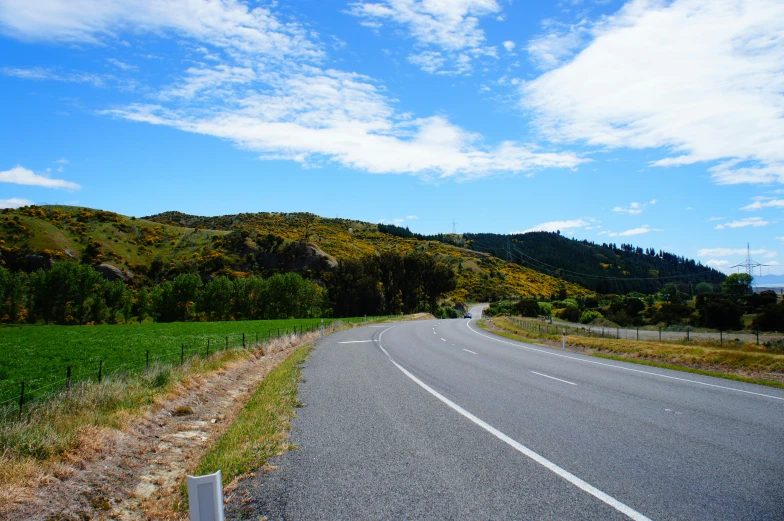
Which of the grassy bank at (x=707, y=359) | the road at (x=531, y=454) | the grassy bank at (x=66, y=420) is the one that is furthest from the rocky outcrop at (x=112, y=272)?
the road at (x=531, y=454)

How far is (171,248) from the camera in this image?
106 metres

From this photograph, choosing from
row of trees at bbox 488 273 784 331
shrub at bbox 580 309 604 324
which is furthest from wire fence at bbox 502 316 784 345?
shrub at bbox 580 309 604 324

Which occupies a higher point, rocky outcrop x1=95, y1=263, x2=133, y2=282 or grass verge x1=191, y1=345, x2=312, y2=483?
rocky outcrop x1=95, y1=263, x2=133, y2=282

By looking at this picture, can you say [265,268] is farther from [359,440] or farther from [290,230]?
[359,440]

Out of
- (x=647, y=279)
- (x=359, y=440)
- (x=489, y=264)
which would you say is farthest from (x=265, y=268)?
(x=647, y=279)

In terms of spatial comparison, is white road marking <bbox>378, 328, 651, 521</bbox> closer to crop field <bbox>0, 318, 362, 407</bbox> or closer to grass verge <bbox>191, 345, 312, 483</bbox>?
grass verge <bbox>191, 345, 312, 483</bbox>

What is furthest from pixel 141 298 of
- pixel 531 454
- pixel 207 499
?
pixel 207 499

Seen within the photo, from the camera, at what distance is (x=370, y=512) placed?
465cm

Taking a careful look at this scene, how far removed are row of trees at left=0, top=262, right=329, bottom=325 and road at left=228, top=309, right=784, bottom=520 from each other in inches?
2975

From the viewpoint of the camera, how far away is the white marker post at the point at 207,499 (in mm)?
3164

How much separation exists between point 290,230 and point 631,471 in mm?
152881

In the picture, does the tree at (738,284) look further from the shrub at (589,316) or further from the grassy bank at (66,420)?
the grassy bank at (66,420)

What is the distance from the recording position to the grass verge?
6.25 metres

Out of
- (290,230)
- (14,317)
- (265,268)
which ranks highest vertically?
(290,230)
